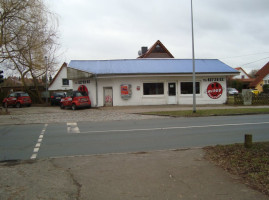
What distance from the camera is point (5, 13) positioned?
61.0ft

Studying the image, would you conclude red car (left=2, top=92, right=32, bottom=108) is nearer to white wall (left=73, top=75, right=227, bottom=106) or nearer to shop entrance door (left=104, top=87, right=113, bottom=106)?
white wall (left=73, top=75, right=227, bottom=106)

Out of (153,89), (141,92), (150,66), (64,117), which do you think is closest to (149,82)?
(153,89)

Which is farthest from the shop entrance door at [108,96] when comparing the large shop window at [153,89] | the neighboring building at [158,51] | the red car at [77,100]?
the neighboring building at [158,51]

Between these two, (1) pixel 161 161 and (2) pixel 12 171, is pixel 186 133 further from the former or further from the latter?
(2) pixel 12 171

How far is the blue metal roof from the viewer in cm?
2397

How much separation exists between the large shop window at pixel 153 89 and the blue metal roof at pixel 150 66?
133 cm

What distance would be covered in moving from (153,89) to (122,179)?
1960 cm

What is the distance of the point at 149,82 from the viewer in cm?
2414

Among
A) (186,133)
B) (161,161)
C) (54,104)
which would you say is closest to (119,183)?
(161,161)

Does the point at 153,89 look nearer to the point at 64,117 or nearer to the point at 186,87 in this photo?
the point at 186,87

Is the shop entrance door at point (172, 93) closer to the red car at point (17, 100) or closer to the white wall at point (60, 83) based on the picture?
the red car at point (17, 100)

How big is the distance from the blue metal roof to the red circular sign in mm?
1401

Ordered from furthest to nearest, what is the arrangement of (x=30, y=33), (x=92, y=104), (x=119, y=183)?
(x=92, y=104)
(x=30, y=33)
(x=119, y=183)

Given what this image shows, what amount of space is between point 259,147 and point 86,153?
187 inches
